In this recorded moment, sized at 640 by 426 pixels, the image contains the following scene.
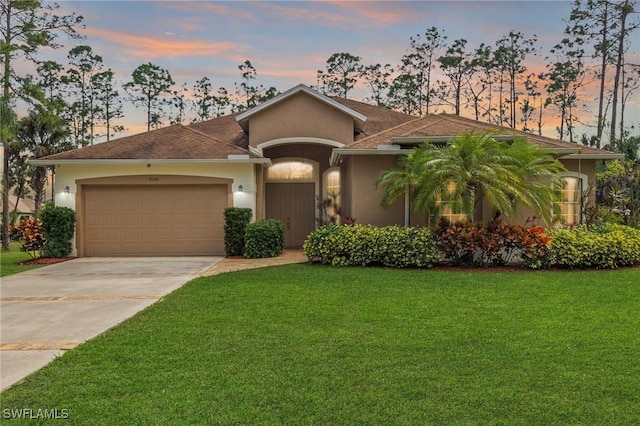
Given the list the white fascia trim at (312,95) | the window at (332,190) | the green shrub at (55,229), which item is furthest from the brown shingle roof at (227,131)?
the green shrub at (55,229)

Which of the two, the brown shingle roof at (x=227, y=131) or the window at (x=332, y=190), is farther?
the brown shingle roof at (x=227, y=131)

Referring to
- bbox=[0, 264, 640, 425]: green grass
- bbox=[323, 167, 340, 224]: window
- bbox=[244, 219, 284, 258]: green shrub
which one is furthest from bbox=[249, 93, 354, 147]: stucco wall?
bbox=[0, 264, 640, 425]: green grass

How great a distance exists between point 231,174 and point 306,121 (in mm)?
3361

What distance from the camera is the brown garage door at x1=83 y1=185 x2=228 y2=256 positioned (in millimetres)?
14898

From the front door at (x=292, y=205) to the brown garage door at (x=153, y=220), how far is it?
116 inches

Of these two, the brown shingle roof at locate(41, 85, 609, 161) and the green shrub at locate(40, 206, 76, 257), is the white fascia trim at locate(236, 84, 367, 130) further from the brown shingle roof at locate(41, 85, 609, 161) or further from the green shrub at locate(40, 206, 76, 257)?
the green shrub at locate(40, 206, 76, 257)

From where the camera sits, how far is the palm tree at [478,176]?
1079 centimetres

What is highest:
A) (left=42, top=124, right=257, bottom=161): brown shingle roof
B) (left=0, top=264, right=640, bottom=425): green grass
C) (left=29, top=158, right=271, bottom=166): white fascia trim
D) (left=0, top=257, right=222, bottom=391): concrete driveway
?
(left=42, top=124, right=257, bottom=161): brown shingle roof

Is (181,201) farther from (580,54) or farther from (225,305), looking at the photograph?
(580,54)

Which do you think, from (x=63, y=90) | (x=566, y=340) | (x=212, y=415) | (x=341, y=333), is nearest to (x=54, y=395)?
(x=212, y=415)

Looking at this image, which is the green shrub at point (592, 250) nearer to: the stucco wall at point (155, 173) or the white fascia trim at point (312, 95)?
the white fascia trim at point (312, 95)

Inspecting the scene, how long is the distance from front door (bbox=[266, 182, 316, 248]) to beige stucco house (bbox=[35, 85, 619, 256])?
54 mm

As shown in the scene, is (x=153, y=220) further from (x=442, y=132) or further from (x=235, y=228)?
(x=442, y=132)

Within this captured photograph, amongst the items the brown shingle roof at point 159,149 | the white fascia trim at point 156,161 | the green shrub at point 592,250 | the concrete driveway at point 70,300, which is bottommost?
the concrete driveway at point 70,300
